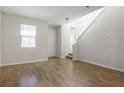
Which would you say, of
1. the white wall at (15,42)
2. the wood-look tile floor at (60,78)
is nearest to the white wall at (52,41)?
the white wall at (15,42)

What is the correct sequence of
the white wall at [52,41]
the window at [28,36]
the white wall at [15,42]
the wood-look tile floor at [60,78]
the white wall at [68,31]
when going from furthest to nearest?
the white wall at [52,41]
the white wall at [68,31]
the window at [28,36]
the white wall at [15,42]
the wood-look tile floor at [60,78]

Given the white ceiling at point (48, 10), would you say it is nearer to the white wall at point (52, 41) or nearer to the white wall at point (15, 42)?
the white wall at point (15, 42)

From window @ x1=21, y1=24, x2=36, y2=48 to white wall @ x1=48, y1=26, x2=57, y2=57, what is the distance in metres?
2.30

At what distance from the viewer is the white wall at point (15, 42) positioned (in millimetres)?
4973

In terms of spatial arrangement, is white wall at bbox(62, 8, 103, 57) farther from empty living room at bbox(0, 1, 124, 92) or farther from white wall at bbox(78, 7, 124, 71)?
white wall at bbox(78, 7, 124, 71)

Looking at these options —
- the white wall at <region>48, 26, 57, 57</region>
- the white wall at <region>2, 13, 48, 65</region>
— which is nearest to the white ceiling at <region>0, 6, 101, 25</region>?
the white wall at <region>2, 13, 48, 65</region>

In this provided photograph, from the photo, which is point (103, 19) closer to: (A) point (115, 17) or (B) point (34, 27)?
(A) point (115, 17)

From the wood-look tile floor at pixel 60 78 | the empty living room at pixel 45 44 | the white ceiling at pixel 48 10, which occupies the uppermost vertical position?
the white ceiling at pixel 48 10

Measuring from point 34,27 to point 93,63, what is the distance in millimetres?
3806

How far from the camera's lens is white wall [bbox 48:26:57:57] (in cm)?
829

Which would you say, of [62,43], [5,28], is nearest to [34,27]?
[5,28]

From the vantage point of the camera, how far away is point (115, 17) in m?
4.16

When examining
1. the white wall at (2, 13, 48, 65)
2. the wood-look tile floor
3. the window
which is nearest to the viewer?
the wood-look tile floor

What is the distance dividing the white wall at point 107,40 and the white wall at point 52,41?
3.23m
